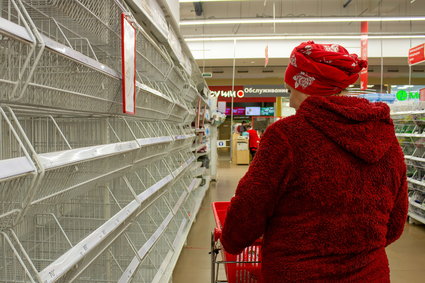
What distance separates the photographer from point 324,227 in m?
1.29

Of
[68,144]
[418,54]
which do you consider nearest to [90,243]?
[68,144]

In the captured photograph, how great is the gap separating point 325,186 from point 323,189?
0.01 m

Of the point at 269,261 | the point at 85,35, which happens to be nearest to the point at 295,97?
the point at 269,261

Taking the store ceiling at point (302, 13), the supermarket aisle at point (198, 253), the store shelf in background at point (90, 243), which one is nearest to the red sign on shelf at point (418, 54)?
the store ceiling at point (302, 13)

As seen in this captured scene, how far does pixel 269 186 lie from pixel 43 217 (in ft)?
4.51

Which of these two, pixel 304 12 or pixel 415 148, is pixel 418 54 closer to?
pixel 415 148

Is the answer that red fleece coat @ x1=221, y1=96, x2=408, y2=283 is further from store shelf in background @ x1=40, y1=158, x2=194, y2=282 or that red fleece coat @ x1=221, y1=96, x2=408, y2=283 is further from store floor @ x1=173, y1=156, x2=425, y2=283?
store floor @ x1=173, y1=156, x2=425, y2=283

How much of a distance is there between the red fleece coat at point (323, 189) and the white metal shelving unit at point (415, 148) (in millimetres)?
4912

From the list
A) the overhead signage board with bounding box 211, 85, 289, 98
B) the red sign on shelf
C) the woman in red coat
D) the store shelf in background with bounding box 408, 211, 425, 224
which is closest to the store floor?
the store shelf in background with bounding box 408, 211, 425, 224

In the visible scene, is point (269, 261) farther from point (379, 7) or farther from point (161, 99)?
point (379, 7)

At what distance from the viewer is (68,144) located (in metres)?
1.49

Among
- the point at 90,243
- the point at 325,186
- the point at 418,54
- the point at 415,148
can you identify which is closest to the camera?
the point at 325,186

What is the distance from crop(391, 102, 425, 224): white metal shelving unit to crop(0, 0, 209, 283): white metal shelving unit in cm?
445

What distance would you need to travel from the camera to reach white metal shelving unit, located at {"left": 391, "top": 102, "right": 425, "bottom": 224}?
5824 millimetres
